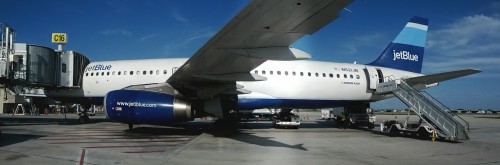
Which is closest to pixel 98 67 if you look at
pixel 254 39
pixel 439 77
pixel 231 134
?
pixel 231 134

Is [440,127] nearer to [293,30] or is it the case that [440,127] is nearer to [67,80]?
[293,30]

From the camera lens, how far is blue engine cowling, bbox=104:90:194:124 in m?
11.6

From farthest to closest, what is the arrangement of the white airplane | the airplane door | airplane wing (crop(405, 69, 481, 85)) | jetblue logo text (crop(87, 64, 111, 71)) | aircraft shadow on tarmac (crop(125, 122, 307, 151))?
1. the airplane door
2. jetblue logo text (crop(87, 64, 111, 71))
3. airplane wing (crop(405, 69, 481, 85))
4. aircraft shadow on tarmac (crop(125, 122, 307, 151))
5. the white airplane

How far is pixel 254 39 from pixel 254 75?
3.14 meters

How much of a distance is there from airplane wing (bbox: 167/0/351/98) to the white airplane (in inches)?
0.7

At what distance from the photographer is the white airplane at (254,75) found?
6.70 m

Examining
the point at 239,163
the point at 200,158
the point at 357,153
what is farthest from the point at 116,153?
the point at 357,153

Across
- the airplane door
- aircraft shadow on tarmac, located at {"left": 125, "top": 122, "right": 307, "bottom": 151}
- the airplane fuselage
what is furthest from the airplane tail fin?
aircraft shadow on tarmac, located at {"left": 125, "top": 122, "right": 307, "bottom": 151}

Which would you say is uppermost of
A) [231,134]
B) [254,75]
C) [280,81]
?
[280,81]

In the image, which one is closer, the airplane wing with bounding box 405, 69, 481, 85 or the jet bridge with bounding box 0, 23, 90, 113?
the airplane wing with bounding box 405, 69, 481, 85

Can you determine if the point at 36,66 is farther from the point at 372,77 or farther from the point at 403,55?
the point at 403,55

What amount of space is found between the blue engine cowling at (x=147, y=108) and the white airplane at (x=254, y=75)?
3cm

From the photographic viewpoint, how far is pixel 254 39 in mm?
7559

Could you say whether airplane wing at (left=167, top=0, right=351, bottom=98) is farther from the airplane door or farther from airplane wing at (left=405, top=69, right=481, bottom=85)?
airplane wing at (left=405, top=69, right=481, bottom=85)
